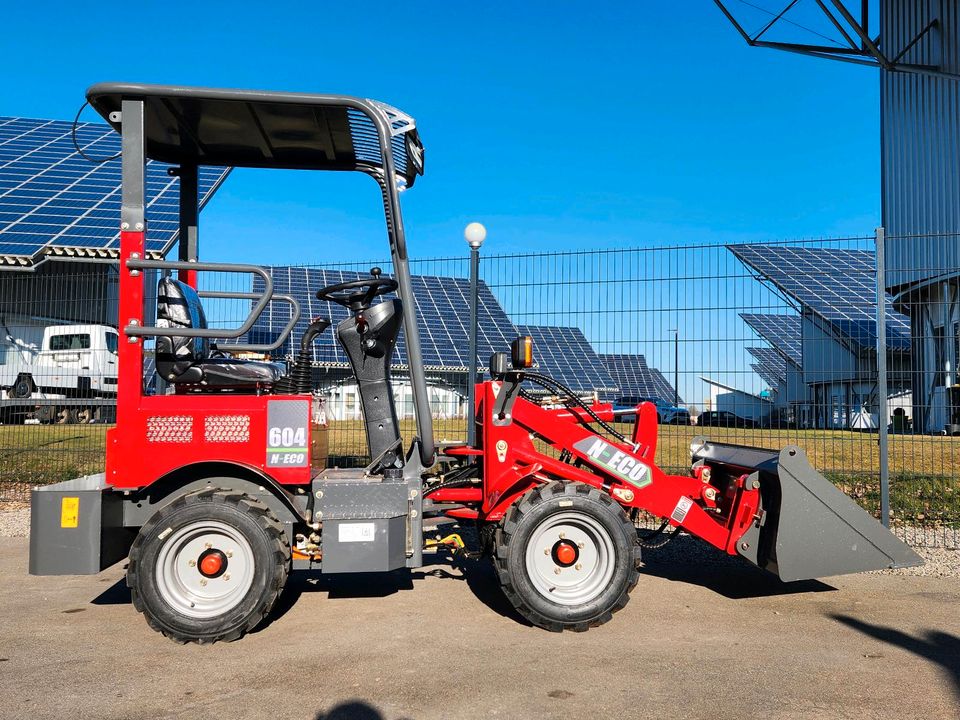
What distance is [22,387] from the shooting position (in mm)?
11242

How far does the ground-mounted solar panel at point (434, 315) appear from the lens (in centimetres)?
586

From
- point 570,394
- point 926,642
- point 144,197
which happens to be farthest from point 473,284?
point 926,642

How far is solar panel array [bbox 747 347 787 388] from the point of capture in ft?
24.5

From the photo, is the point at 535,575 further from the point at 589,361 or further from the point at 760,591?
the point at 589,361

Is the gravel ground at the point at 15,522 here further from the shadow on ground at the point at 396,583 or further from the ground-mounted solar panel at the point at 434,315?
the ground-mounted solar panel at the point at 434,315

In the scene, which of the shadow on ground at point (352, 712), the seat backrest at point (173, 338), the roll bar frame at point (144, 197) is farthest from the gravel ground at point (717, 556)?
the seat backrest at point (173, 338)

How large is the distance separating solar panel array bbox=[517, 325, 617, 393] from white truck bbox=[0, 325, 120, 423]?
543 centimetres

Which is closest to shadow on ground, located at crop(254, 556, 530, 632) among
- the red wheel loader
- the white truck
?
the red wheel loader

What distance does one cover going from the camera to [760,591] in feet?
18.4

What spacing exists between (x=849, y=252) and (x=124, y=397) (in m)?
7.33

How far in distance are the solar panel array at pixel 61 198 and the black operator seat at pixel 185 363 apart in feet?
22.7

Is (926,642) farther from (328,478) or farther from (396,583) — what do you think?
(328,478)

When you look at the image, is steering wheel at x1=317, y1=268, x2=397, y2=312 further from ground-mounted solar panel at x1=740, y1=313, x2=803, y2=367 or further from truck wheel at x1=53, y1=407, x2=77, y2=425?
truck wheel at x1=53, y1=407, x2=77, y2=425

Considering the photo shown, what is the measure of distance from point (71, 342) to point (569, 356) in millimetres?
7995
